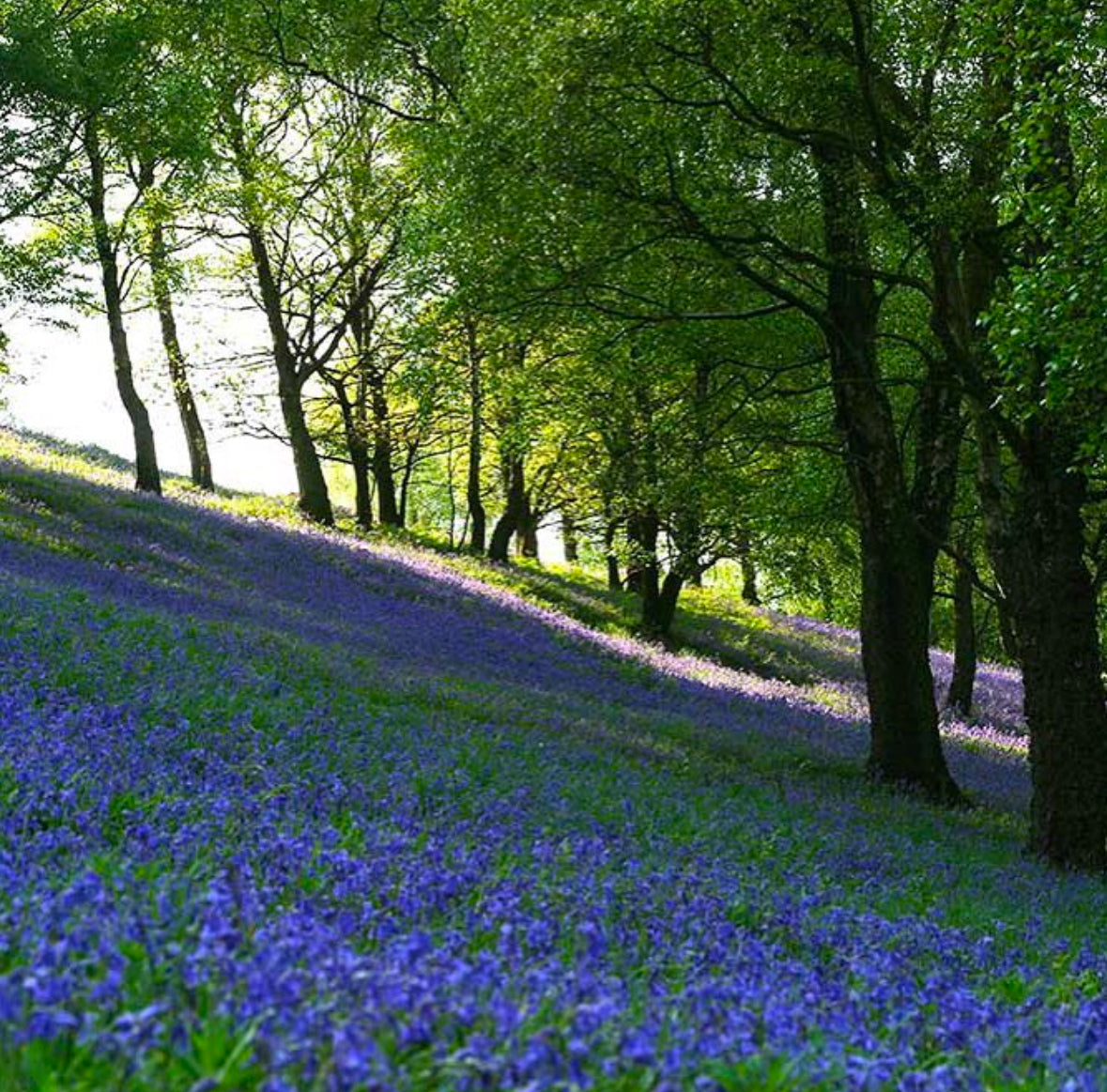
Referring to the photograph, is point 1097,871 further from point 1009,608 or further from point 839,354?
point 839,354

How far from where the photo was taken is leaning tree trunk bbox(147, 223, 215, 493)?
2873cm

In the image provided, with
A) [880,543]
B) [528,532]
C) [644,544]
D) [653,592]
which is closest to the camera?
[880,543]

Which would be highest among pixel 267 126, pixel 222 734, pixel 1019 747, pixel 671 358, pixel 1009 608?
pixel 267 126

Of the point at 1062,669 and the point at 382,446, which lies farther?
the point at 382,446

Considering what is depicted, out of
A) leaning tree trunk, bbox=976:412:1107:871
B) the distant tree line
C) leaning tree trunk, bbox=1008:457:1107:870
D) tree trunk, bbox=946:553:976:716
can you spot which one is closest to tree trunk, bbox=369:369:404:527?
the distant tree line

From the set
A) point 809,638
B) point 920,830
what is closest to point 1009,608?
point 920,830

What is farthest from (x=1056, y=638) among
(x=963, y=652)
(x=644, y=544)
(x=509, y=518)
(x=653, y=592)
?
(x=509, y=518)

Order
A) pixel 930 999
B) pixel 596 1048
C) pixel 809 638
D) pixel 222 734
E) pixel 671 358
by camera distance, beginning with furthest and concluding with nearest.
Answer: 1. pixel 809 638
2. pixel 671 358
3. pixel 222 734
4. pixel 930 999
5. pixel 596 1048

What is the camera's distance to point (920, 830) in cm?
1289

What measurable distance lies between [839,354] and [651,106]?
4330 millimetres

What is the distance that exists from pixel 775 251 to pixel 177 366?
25.6m

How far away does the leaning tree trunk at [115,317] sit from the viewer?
26.9 m

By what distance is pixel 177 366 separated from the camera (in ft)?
120

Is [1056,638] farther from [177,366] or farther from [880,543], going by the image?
[177,366]
